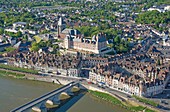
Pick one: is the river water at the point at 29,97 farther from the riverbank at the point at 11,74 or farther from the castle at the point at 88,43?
the castle at the point at 88,43

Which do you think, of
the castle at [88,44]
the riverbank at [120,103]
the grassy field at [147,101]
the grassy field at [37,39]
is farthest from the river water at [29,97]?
the grassy field at [37,39]

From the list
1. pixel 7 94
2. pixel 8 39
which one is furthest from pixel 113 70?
pixel 8 39

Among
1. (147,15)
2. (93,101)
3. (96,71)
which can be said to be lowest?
(93,101)

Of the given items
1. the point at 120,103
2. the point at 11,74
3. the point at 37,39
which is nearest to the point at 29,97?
the point at 11,74

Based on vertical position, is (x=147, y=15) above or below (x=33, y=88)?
above

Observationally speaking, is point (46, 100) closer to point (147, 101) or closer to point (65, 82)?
point (65, 82)

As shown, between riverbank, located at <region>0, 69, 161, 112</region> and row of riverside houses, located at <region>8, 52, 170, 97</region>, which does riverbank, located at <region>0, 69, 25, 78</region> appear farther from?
row of riverside houses, located at <region>8, 52, 170, 97</region>

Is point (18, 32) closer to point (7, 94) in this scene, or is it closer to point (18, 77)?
point (18, 77)
